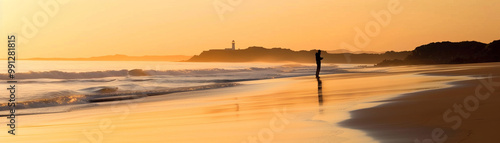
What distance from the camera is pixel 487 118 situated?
7.16m

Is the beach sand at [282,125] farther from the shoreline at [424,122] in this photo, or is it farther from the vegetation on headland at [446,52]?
the vegetation on headland at [446,52]

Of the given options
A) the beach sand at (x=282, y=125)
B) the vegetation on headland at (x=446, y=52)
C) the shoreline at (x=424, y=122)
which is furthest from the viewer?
the vegetation on headland at (x=446, y=52)

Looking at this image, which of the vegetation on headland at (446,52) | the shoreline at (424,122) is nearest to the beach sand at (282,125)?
the shoreline at (424,122)

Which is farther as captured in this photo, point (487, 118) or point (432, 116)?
point (432, 116)

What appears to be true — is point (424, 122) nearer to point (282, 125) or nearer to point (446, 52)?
point (282, 125)

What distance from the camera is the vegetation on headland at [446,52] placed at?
78644 mm

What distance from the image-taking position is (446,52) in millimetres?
95875

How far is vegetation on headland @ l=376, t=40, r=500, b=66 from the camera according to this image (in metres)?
78.6

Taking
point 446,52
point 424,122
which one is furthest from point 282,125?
point 446,52

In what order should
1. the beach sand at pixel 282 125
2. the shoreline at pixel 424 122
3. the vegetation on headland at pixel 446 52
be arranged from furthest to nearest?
the vegetation on headland at pixel 446 52
the beach sand at pixel 282 125
the shoreline at pixel 424 122

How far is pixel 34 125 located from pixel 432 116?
7867mm

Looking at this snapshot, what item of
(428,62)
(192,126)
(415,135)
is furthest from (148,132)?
(428,62)

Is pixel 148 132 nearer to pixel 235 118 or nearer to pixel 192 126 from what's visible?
pixel 192 126

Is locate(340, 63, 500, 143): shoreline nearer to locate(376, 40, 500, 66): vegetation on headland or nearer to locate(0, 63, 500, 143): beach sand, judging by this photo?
locate(0, 63, 500, 143): beach sand
